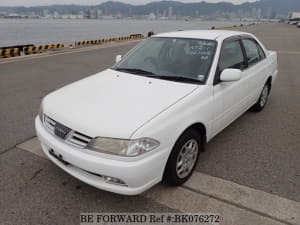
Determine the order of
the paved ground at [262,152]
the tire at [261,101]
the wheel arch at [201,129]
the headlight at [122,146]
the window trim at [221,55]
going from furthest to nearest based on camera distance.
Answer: the tire at [261,101]
the window trim at [221,55]
the paved ground at [262,152]
the wheel arch at [201,129]
the headlight at [122,146]

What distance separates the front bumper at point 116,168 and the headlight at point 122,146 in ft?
0.17

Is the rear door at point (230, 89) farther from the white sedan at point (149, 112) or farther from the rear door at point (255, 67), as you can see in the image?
the rear door at point (255, 67)

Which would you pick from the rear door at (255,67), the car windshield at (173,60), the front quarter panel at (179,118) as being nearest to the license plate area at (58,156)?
the front quarter panel at (179,118)

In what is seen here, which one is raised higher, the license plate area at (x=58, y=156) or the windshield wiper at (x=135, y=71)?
the windshield wiper at (x=135, y=71)

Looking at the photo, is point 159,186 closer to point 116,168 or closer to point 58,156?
point 116,168

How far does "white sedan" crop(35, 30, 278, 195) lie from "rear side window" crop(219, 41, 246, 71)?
14mm

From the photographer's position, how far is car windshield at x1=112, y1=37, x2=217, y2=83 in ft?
9.66

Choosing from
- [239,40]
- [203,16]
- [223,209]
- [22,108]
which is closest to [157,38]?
[239,40]

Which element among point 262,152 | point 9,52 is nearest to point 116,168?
point 262,152

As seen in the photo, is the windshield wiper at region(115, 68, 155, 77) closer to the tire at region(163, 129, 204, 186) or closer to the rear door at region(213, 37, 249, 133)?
the rear door at region(213, 37, 249, 133)

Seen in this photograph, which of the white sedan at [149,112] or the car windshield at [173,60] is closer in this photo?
the white sedan at [149,112]

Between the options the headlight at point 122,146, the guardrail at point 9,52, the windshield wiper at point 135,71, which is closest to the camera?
the headlight at point 122,146

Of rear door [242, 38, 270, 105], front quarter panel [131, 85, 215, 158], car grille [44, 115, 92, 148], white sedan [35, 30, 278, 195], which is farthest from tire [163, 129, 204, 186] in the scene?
rear door [242, 38, 270, 105]

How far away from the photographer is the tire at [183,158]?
240 cm
